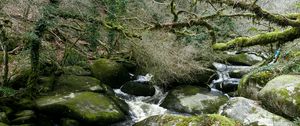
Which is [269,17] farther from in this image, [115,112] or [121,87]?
[121,87]

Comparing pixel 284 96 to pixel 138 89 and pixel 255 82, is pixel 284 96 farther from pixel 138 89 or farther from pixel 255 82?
pixel 138 89

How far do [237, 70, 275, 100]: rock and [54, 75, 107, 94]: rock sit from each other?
442 cm

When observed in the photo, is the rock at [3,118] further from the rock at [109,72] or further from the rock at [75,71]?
the rock at [109,72]

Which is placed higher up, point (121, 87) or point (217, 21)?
point (217, 21)

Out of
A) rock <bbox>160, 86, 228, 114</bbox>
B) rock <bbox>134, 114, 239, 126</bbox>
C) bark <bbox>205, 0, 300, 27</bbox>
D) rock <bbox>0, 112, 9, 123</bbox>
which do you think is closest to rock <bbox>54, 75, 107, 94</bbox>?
rock <bbox>0, 112, 9, 123</bbox>

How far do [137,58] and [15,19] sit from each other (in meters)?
4.97

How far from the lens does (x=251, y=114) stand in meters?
7.03

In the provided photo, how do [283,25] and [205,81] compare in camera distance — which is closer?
[283,25]

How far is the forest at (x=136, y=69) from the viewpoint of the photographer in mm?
6836

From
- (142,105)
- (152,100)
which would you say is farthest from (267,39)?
(152,100)

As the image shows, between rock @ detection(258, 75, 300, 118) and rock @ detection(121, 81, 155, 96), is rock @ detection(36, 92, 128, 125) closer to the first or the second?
rock @ detection(121, 81, 155, 96)

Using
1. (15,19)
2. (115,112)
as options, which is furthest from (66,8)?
(115,112)

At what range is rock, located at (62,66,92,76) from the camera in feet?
37.6

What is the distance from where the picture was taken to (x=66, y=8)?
1081 cm
